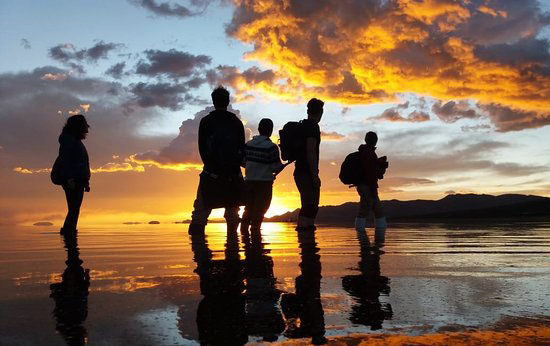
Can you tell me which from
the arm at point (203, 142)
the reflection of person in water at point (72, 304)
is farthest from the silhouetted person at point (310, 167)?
the reflection of person in water at point (72, 304)

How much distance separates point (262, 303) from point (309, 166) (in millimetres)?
6156

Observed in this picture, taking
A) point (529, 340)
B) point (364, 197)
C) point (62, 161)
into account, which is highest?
point (62, 161)

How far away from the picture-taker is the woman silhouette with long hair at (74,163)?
9164 mm

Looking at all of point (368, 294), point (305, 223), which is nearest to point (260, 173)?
point (305, 223)

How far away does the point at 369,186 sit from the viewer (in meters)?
10.9

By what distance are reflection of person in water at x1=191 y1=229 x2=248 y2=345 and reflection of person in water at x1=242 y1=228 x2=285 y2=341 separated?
1.5 inches

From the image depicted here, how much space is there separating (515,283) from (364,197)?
7.57 meters

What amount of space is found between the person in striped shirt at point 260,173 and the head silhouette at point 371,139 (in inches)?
122

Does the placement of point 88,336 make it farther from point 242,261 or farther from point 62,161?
point 62,161

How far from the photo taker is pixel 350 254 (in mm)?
5281

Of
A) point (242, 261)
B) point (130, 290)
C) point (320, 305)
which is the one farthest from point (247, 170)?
point (320, 305)

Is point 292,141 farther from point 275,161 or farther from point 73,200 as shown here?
point 73,200

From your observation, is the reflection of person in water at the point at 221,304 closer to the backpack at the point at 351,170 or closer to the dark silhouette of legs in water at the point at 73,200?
the dark silhouette of legs in water at the point at 73,200

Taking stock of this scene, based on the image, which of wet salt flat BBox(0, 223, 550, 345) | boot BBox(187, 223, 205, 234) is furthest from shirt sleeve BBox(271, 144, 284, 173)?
wet salt flat BBox(0, 223, 550, 345)
